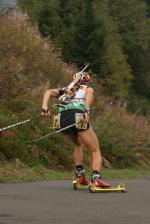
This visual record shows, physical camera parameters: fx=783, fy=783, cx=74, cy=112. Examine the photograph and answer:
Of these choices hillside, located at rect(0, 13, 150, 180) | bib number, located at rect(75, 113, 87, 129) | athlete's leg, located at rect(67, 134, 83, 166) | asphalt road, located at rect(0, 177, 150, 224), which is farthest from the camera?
hillside, located at rect(0, 13, 150, 180)

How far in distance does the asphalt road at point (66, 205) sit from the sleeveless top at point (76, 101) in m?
1.28

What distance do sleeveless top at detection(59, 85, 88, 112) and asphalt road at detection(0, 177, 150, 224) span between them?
50.4 inches

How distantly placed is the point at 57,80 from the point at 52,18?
15811 mm

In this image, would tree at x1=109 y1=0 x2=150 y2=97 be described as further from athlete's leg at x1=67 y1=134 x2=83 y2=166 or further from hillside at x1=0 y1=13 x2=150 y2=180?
athlete's leg at x1=67 y1=134 x2=83 y2=166

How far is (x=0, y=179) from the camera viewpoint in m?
13.2

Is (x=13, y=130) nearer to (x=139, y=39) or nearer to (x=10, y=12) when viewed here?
(x=10, y=12)

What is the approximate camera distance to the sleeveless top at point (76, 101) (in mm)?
12016

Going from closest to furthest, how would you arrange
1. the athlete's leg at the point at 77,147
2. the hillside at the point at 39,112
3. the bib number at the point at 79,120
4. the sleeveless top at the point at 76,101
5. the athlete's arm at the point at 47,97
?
the athlete's arm at the point at 47,97
the bib number at the point at 79,120
the sleeveless top at the point at 76,101
the athlete's leg at the point at 77,147
the hillside at the point at 39,112

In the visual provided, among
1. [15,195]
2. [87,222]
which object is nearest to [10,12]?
[15,195]

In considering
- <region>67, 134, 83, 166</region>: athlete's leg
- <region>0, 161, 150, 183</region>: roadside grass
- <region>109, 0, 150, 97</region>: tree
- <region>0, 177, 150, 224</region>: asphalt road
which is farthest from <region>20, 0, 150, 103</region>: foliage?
<region>0, 177, 150, 224</region>: asphalt road

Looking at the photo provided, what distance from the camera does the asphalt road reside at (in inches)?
334

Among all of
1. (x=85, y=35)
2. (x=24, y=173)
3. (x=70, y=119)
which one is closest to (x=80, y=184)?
(x=70, y=119)

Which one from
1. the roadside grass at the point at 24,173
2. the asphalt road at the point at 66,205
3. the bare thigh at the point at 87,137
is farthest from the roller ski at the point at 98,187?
the roadside grass at the point at 24,173

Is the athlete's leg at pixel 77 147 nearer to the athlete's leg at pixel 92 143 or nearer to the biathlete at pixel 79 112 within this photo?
the biathlete at pixel 79 112
